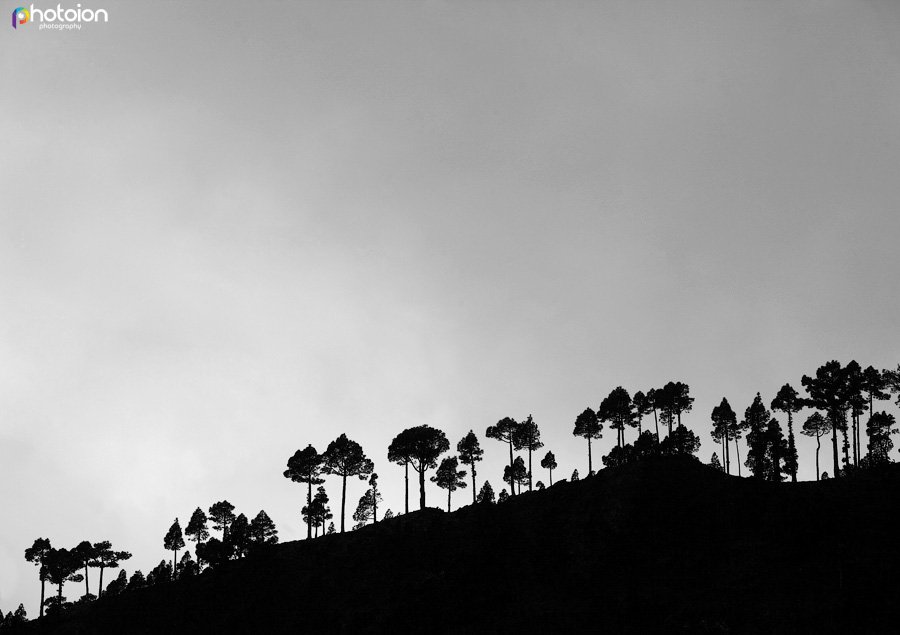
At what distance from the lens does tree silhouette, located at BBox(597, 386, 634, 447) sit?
102375mm

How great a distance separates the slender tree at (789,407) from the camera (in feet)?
307

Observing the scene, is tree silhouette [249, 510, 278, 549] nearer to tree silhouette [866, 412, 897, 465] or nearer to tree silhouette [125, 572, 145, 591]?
tree silhouette [125, 572, 145, 591]

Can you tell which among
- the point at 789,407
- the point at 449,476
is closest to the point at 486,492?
the point at 449,476

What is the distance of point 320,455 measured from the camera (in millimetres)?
100750

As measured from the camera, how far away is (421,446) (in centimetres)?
9969

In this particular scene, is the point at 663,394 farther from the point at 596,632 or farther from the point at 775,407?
the point at 596,632

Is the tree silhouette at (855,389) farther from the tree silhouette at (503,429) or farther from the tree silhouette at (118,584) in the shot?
the tree silhouette at (118,584)

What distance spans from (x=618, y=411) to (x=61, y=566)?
97186 mm

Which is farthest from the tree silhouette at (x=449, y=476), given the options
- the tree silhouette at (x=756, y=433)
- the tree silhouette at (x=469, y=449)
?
the tree silhouette at (x=756, y=433)

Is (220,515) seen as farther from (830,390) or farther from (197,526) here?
(830,390)

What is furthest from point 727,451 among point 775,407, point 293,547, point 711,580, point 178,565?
point 178,565

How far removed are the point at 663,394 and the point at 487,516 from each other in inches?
1472

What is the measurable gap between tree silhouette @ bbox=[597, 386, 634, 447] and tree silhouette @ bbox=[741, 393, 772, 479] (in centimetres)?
1760

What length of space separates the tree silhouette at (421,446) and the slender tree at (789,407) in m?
47.8
